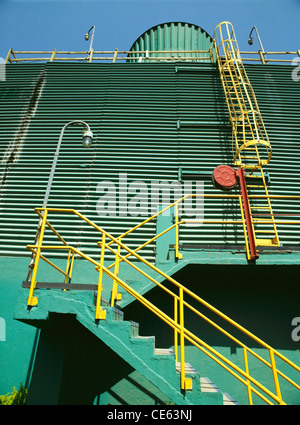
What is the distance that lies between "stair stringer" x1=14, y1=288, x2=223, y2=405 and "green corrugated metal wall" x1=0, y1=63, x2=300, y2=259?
3.32 m

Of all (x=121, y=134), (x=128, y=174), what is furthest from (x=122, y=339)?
(x=121, y=134)

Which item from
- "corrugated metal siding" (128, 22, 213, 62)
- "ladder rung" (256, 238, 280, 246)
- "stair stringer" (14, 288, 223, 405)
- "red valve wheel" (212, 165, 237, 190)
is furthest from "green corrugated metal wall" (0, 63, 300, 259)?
"corrugated metal siding" (128, 22, 213, 62)

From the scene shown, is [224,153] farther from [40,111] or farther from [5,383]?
[5,383]

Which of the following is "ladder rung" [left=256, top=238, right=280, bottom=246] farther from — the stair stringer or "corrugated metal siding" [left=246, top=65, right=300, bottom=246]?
the stair stringer

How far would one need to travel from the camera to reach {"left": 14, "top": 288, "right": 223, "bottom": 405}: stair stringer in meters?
3.83

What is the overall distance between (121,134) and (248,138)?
4.05 metres

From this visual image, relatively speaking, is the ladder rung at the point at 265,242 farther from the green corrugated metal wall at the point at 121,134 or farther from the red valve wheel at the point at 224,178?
the red valve wheel at the point at 224,178

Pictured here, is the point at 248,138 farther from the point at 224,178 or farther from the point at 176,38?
the point at 176,38

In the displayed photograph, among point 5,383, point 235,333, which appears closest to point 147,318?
point 235,333

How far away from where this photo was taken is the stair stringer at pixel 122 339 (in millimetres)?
3832

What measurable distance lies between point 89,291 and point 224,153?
254 inches

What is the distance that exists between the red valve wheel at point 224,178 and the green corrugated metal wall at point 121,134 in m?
1.39

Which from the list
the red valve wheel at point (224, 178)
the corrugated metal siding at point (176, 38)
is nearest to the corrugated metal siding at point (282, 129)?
the red valve wheel at point (224, 178)

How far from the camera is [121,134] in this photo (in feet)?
30.9
